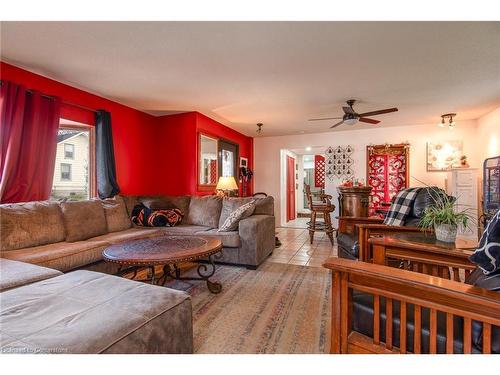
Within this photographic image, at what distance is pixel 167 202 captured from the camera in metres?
3.79

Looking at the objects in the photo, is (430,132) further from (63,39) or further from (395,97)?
(63,39)

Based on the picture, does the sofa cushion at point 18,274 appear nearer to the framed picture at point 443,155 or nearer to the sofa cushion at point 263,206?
the sofa cushion at point 263,206

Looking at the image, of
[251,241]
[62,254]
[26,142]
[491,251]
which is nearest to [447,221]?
[491,251]

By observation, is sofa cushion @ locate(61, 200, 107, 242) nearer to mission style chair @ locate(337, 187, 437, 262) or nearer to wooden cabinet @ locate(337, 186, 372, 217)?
mission style chair @ locate(337, 187, 437, 262)

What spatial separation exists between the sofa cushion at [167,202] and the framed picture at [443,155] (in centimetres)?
482

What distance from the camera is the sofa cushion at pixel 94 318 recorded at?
91 cm

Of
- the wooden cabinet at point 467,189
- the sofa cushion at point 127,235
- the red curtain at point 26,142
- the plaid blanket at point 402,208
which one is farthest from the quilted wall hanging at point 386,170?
the red curtain at point 26,142

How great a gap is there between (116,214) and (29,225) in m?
0.98

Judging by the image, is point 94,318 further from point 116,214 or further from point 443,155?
point 443,155

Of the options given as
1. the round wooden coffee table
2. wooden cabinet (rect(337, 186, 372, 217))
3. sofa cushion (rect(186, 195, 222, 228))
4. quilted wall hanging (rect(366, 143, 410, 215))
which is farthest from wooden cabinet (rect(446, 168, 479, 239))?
the round wooden coffee table

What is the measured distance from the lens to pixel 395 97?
3.52 meters

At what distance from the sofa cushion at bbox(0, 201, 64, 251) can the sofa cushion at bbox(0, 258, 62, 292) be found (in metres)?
0.50
